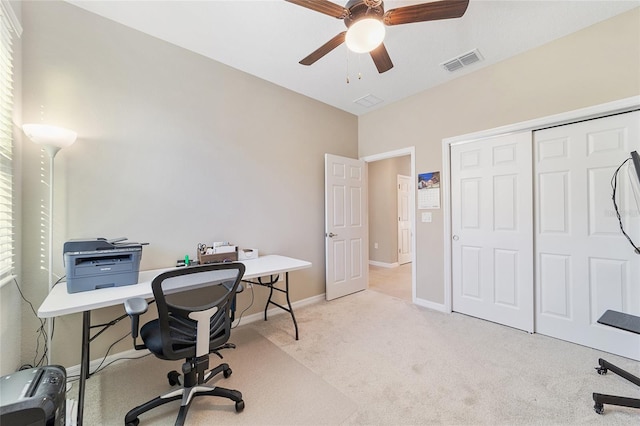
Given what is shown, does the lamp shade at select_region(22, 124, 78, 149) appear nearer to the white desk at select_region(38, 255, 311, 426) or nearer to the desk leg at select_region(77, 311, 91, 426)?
the white desk at select_region(38, 255, 311, 426)

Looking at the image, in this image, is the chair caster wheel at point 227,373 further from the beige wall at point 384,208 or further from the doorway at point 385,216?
the beige wall at point 384,208

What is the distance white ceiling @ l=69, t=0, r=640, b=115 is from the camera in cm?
198

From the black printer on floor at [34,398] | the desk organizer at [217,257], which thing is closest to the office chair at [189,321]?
the black printer on floor at [34,398]

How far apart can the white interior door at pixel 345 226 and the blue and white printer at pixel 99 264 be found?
90.3 inches

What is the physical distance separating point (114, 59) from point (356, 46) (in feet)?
6.87

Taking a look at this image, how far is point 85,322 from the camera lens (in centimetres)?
155

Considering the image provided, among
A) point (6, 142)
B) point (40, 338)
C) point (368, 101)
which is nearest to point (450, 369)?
point (40, 338)

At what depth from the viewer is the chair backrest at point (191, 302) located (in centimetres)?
137

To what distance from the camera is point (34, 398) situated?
1022 millimetres

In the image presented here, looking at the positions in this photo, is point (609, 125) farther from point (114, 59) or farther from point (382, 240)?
point (114, 59)

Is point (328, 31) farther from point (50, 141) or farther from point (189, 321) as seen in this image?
point (189, 321)

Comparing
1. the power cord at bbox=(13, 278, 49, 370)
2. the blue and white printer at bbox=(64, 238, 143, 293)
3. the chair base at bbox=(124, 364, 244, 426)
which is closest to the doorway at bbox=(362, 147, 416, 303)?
the chair base at bbox=(124, 364, 244, 426)

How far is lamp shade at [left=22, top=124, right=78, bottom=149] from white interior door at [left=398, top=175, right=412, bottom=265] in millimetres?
5499

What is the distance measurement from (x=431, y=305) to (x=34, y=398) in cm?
348
